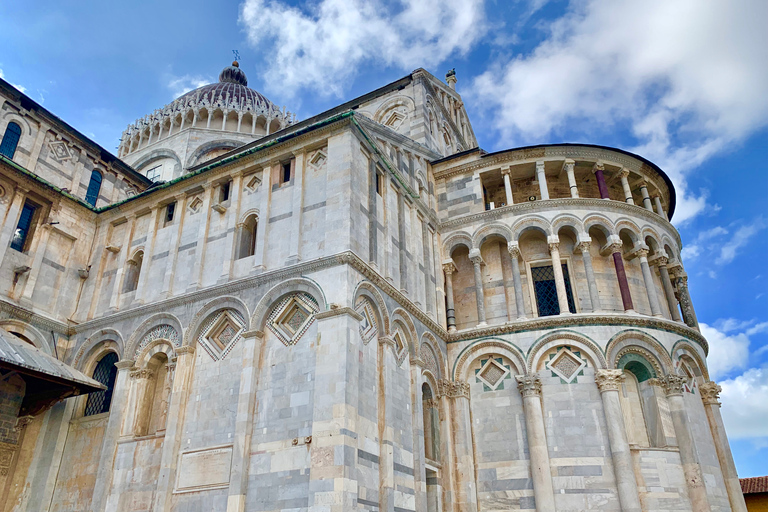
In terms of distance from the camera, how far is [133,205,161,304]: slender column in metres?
18.0

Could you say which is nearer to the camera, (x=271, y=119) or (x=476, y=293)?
(x=476, y=293)

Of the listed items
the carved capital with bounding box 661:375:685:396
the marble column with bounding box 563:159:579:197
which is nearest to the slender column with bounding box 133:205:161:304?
the marble column with bounding box 563:159:579:197

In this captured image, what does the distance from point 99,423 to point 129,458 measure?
6.97 ft

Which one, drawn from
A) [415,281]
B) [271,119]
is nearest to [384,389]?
[415,281]

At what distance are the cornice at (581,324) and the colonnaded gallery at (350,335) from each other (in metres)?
0.08

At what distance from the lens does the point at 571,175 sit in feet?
68.4

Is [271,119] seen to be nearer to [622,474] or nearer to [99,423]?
[99,423]

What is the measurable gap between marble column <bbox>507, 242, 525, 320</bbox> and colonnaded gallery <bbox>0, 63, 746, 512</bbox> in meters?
0.07

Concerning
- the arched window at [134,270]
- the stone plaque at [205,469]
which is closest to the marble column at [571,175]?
the stone plaque at [205,469]

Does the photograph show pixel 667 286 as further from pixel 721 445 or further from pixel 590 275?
pixel 721 445

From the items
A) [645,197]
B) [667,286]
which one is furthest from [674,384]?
[645,197]

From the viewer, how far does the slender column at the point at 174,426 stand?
45.7 ft

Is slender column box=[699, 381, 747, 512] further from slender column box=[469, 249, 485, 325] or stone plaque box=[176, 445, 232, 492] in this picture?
stone plaque box=[176, 445, 232, 492]

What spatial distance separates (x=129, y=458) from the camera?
15.3 metres
